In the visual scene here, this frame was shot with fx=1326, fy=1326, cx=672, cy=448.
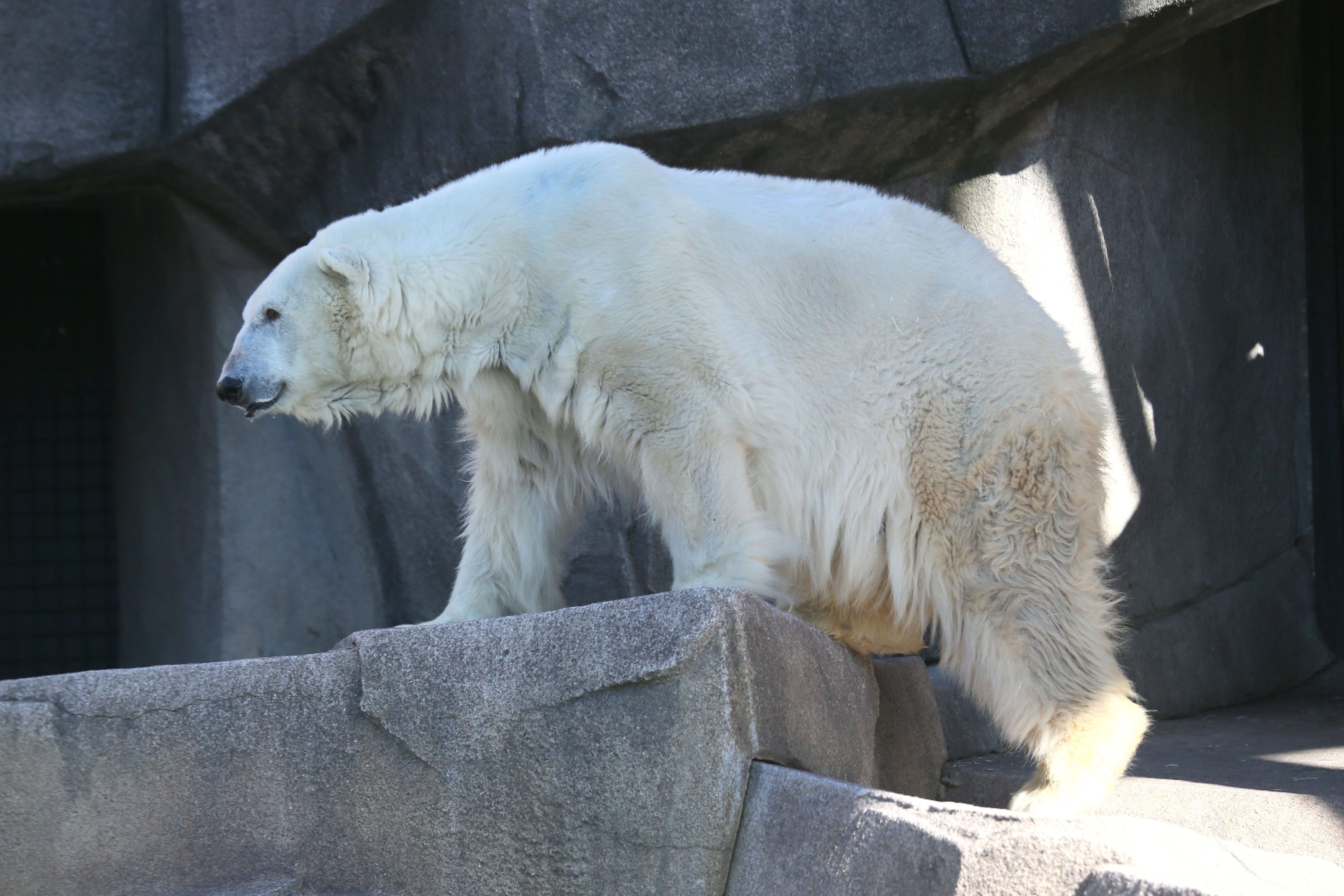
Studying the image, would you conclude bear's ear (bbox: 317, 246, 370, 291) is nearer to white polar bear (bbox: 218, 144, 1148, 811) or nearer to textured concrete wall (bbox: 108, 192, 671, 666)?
white polar bear (bbox: 218, 144, 1148, 811)

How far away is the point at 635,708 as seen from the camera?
2482 mm

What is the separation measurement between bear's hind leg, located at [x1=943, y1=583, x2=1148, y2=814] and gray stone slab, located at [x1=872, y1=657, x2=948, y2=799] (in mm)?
368

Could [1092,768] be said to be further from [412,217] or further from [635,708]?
[412,217]

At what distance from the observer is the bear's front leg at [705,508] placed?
310cm

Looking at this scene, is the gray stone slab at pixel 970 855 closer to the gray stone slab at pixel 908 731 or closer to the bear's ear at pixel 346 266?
the gray stone slab at pixel 908 731

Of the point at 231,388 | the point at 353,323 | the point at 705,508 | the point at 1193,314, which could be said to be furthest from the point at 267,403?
the point at 1193,314

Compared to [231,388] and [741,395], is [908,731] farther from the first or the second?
[231,388]

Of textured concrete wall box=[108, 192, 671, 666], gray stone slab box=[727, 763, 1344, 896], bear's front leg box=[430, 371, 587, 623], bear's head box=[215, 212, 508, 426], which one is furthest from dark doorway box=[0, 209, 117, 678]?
gray stone slab box=[727, 763, 1344, 896]

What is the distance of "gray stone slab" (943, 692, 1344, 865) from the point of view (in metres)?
3.48

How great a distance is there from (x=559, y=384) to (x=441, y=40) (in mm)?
2129

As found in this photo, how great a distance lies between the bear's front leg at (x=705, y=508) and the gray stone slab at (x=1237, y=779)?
3.43 feet

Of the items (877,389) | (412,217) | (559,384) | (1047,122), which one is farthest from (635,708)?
(1047,122)

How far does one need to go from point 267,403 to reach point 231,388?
97 mm

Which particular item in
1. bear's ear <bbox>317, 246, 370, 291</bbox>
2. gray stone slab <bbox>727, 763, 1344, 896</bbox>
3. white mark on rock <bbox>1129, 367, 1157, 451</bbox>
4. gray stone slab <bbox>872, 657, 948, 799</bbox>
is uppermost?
bear's ear <bbox>317, 246, 370, 291</bbox>
